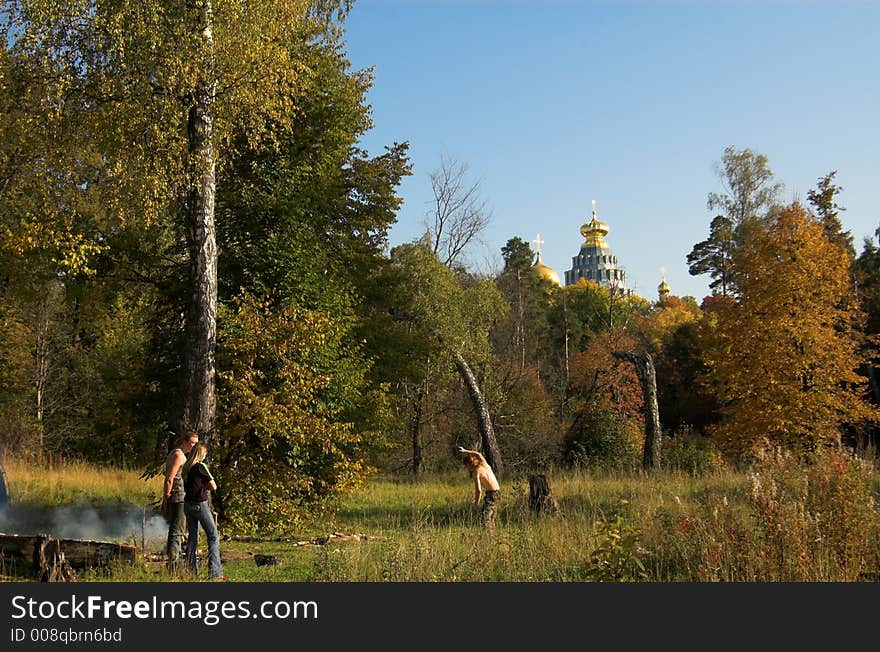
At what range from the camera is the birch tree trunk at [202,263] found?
14281 millimetres

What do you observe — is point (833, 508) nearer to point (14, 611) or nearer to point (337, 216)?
point (14, 611)

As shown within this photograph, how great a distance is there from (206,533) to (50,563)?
1764mm

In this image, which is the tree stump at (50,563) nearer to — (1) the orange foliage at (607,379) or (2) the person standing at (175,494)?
(2) the person standing at (175,494)

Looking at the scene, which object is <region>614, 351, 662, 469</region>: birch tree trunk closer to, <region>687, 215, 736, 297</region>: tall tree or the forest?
the forest

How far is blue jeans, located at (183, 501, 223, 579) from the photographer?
9.80m

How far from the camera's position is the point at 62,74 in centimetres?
1408

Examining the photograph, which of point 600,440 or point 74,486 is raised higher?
point 600,440

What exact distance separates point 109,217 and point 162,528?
876 cm

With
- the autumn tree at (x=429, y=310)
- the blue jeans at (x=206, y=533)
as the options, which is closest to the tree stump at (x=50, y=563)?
the blue jeans at (x=206, y=533)

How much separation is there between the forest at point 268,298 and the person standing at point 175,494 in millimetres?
2712

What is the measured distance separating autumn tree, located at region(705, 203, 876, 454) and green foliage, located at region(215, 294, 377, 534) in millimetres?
11487

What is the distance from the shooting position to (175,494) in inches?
459

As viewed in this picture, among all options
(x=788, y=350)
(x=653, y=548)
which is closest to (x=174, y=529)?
(x=653, y=548)

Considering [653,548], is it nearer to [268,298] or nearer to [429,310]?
[268,298]
